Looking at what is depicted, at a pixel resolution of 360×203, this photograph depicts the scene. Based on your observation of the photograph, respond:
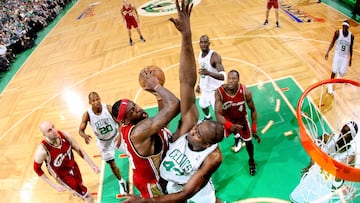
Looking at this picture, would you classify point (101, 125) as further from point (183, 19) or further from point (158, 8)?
point (158, 8)

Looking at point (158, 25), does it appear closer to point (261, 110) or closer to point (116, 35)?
point (116, 35)

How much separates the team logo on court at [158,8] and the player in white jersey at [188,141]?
10.3 meters

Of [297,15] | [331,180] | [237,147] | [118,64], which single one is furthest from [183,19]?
[297,15]

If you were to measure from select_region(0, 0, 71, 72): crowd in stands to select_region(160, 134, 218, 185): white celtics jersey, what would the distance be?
9.40 m

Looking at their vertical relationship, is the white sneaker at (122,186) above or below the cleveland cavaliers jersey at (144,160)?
below

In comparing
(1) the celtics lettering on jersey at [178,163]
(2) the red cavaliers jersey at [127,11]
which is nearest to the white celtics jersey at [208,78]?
(1) the celtics lettering on jersey at [178,163]

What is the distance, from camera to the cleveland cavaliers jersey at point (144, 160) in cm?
253

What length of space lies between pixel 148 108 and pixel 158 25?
548 cm

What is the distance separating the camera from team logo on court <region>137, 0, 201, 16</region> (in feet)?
40.9

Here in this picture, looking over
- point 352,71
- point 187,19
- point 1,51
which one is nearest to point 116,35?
point 1,51

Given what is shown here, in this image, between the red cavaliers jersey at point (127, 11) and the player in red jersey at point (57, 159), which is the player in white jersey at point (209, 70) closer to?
the player in red jersey at point (57, 159)

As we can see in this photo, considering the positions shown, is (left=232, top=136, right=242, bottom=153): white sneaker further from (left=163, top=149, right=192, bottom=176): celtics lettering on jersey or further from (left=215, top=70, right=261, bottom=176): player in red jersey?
(left=163, top=149, right=192, bottom=176): celtics lettering on jersey

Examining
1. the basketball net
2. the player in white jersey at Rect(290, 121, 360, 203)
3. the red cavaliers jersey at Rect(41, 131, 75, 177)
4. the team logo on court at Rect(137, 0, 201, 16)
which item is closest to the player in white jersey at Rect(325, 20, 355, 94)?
the basketball net

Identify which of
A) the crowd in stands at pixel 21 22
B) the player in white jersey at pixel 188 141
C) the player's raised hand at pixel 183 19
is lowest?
the crowd in stands at pixel 21 22
